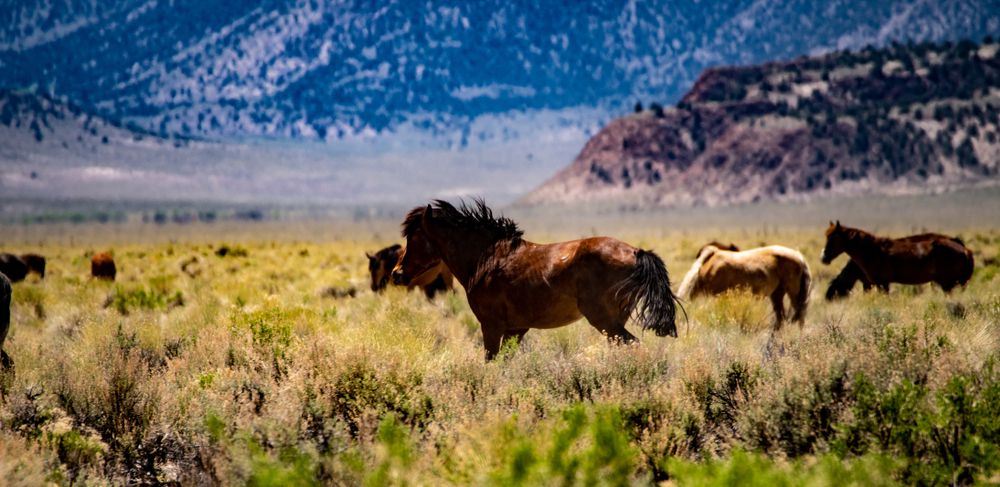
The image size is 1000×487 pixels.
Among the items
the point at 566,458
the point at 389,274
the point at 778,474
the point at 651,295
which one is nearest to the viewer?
the point at 778,474

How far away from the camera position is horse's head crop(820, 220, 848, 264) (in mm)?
16344

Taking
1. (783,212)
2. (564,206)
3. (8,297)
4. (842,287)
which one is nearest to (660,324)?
(8,297)

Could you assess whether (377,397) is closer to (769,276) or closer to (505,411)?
(505,411)

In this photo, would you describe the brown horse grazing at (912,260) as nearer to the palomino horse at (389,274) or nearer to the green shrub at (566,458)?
the palomino horse at (389,274)

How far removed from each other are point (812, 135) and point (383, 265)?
113 m

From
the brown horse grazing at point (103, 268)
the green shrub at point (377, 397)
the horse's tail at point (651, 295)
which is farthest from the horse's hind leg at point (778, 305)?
the brown horse grazing at point (103, 268)

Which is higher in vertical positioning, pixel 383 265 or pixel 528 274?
pixel 528 274

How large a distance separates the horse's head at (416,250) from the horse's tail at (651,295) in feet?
7.00

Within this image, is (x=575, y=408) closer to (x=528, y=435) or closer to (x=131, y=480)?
(x=528, y=435)

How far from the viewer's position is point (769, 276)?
13305 millimetres

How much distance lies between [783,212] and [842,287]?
86369 millimetres

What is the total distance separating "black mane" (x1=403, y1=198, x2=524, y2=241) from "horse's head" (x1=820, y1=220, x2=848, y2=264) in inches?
340

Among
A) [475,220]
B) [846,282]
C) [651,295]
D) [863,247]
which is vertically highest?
[475,220]

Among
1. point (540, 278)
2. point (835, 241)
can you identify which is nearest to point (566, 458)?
point (540, 278)
